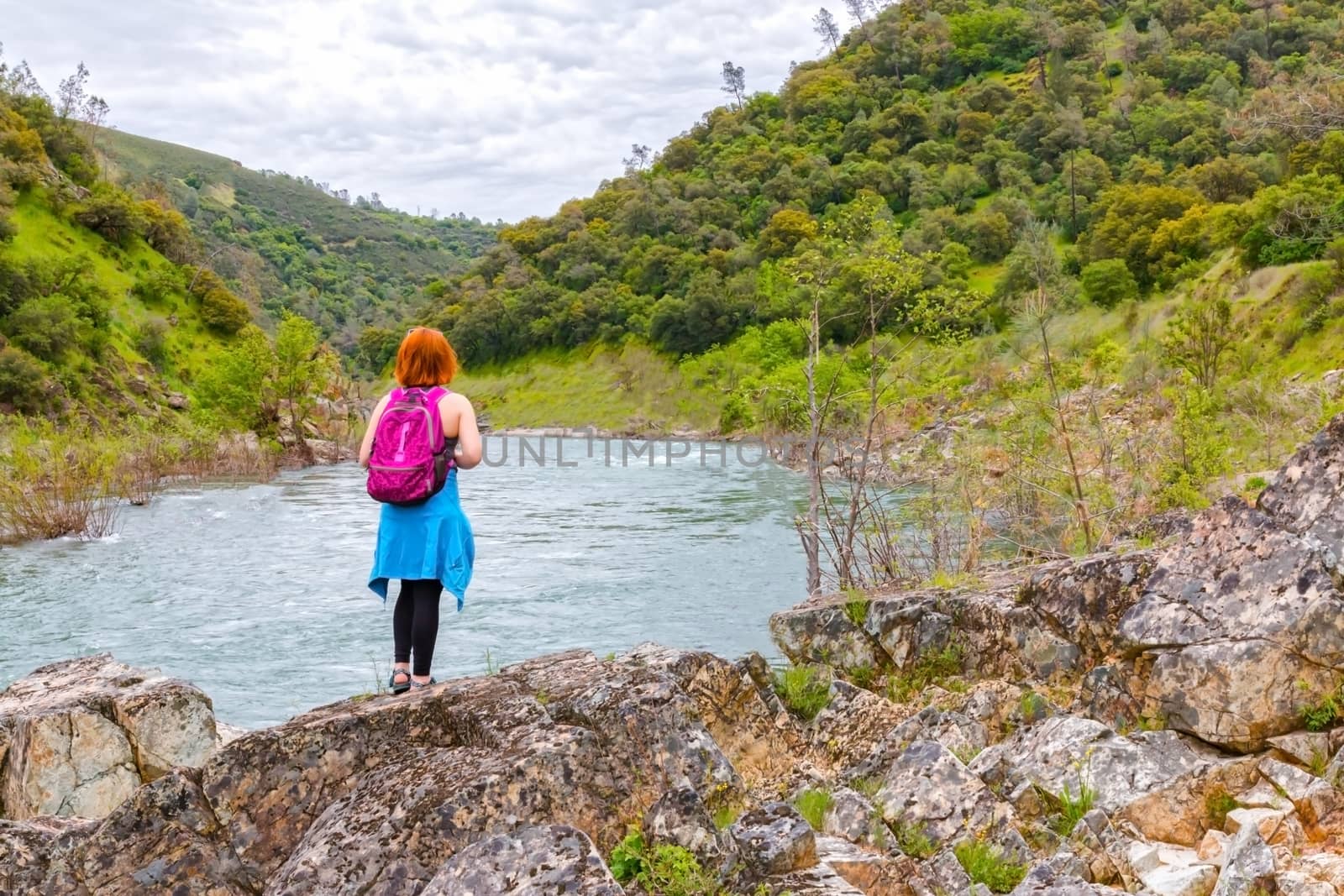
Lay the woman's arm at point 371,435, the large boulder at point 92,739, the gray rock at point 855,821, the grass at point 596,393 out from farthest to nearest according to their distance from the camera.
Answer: the grass at point 596,393
the large boulder at point 92,739
the woman's arm at point 371,435
the gray rock at point 855,821

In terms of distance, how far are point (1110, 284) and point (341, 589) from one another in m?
44.1

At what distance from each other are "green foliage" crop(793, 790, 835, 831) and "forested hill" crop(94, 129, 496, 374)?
90346 millimetres

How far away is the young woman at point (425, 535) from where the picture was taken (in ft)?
18.0

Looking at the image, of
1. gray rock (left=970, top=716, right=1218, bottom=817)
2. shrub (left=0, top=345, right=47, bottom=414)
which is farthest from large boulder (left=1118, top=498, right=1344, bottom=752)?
shrub (left=0, top=345, right=47, bottom=414)

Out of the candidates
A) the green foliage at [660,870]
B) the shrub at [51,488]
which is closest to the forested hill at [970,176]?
the shrub at [51,488]

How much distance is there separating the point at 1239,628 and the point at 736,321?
72590 mm

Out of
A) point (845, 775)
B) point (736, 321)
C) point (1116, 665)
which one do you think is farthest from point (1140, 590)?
point (736, 321)

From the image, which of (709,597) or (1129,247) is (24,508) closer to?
(709,597)

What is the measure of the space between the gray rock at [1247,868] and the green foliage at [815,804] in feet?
6.18

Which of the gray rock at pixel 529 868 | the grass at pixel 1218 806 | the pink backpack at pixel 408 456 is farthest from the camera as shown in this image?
the pink backpack at pixel 408 456

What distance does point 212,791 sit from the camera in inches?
167

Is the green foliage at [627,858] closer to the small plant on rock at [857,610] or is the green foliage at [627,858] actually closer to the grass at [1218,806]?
the grass at [1218,806]

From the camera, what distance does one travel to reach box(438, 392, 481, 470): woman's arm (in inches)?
213

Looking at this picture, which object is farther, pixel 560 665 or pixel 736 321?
pixel 736 321
